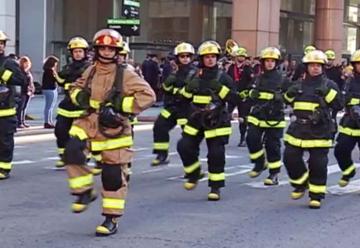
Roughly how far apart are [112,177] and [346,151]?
3787 mm

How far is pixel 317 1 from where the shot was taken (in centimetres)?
3719

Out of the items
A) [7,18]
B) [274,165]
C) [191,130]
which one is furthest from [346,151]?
[7,18]

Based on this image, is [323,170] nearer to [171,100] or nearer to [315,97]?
[315,97]

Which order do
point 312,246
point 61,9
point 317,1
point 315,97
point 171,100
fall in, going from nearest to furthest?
1. point 312,246
2. point 315,97
3. point 171,100
4. point 61,9
5. point 317,1

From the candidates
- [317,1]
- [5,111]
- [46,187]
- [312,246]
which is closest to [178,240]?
[312,246]

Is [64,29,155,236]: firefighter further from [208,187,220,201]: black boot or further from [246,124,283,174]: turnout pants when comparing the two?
[246,124,283,174]: turnout pants

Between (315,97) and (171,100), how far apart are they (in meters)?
2.87

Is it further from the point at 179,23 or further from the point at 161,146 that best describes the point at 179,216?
the point at 179,23

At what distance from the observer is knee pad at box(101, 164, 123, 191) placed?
22.5 ft

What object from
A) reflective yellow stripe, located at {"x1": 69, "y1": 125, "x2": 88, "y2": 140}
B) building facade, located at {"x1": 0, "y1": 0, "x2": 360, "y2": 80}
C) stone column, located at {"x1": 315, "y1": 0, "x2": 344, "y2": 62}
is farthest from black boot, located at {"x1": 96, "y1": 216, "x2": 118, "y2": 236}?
stone column, located at {"x1": 315, "y1": 0, "x2": 344, "y2": 62}

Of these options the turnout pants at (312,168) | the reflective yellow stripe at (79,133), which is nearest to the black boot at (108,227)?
the reflective yellow stripe at (79,133)

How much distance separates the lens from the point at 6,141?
9.91 m

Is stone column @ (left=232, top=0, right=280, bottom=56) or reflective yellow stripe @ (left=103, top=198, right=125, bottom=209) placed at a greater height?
stone column @ (left=232, top=0, right=280, bottom=56)

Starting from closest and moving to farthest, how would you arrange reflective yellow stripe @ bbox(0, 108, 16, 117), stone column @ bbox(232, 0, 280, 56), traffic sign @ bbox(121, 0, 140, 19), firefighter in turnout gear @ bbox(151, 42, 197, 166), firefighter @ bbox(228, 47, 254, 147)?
reflective yellow stripe @ bbox(0, 108, 16, 117) < firefighter in turnout gear @ bbox(151, 42, 197, 166) < firefighter @ bbox(228, 47, 254, 147) < traffic sign @ bbox(121, 0, 140, 19) < stone column @ bbox(232, 0, 280, 56)
